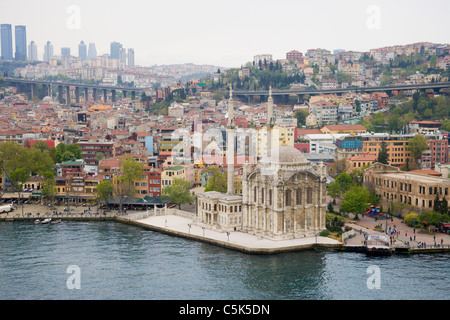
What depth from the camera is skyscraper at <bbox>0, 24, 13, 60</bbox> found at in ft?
520

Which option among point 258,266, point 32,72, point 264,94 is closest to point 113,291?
point 258,266

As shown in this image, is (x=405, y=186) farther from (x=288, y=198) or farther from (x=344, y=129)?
(x=344, y=129)

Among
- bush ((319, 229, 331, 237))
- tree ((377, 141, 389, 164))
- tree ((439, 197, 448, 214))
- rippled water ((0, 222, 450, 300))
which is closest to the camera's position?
rippled water ((0, 222, 450, 300))

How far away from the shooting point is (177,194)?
1517 inches

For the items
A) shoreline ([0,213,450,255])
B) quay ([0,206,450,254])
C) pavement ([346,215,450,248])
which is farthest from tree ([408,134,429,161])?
shoreline ([0,213,450,255])

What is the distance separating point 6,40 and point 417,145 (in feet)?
477

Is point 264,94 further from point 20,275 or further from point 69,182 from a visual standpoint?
point 20,275

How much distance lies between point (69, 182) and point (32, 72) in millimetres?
146234

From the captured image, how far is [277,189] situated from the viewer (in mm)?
30766

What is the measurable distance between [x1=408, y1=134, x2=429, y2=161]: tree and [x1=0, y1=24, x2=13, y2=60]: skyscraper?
128 m

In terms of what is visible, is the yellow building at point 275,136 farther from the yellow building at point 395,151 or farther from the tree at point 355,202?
the tree at point 355,202

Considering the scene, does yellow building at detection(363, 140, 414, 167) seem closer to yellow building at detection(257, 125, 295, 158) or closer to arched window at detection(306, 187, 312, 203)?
yellow building at detection(257, 125, 295, 158)
